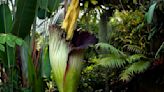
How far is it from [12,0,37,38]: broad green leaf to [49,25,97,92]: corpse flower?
0.22 m

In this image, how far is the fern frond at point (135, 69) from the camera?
2.63 m

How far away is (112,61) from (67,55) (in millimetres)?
532

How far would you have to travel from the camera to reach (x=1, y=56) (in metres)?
2.50

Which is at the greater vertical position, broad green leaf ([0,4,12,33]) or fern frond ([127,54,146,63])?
broad green leaf ([0,4,12,33])

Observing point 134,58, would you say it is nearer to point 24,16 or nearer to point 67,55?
point 67,55

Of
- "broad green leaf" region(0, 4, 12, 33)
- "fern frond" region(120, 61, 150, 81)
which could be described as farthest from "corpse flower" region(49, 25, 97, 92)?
"fern frond" region(120, 61, 150, 81)

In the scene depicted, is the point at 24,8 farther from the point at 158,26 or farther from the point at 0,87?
the point at 158,26

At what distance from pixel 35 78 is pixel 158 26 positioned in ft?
4.02

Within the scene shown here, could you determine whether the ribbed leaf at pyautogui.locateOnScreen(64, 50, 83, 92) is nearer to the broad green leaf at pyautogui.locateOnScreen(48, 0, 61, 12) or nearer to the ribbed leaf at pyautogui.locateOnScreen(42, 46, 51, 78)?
the ribbed leaf at pyautogui.locateOnScreen(42, 46, 51, 78)

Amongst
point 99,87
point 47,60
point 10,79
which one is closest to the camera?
point 10,79

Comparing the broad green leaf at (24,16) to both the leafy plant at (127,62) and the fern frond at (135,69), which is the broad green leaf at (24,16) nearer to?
the leafy plant at (127,62)

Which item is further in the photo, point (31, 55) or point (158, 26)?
point (158, 26)

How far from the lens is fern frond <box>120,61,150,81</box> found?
263 centimetres

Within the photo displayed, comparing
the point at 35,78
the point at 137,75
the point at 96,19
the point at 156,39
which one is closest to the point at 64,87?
the point at 35,78
